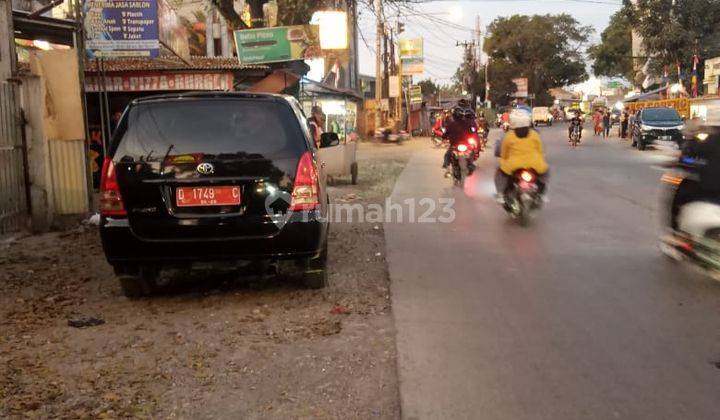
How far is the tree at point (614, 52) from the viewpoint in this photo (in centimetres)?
7381

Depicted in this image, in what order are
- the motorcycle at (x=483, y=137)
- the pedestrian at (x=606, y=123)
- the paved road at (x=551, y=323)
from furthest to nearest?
the pedestrian at (x=606, y=123)
the motorcycle at (x=483, y=137)
the paved road at (x=551, y=323)

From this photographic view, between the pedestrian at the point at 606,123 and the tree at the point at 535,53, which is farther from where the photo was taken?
the tree at the point at 535,53

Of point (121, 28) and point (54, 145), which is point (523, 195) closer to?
point (54, 145)

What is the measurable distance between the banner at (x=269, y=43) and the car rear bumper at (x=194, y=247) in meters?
15.0

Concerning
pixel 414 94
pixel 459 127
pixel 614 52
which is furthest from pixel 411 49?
pixel 614 52

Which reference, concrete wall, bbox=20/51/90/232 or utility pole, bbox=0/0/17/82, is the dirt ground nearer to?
concrete wall, bbox=20/51/90/232

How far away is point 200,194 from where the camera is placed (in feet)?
17.7

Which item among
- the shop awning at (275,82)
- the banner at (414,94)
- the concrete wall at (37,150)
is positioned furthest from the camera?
the banner at (414,94)

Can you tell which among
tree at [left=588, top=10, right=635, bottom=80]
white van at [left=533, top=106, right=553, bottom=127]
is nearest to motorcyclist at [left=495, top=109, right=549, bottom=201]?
white van at [left=533, top=106, right=553, bottom=127]

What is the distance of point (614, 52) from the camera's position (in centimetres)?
7644

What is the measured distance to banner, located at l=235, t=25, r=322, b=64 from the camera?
2005cm

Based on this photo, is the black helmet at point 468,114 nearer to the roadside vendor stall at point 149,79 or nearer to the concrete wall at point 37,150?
the roadside vendor stall at point 149,79

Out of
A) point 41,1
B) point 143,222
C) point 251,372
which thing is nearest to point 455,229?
point 143,222

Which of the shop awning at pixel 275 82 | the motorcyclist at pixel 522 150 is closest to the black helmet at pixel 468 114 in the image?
the motorcyclist at pixel 522 150
